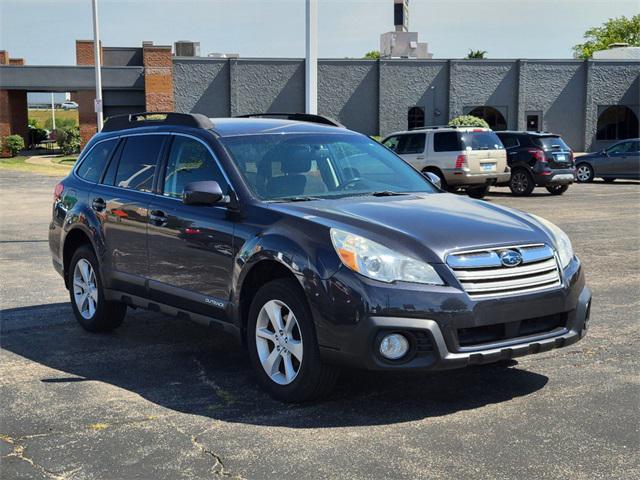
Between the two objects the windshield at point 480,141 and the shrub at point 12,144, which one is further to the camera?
the shrub at point 12,144

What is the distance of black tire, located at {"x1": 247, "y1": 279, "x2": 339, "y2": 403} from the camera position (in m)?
4.97

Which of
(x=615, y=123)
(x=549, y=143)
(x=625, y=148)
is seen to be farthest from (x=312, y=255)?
(x=615, y=123)

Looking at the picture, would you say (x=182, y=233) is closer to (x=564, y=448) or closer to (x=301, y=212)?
(x=301, y=212)

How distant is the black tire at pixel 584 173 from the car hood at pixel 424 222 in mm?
24427

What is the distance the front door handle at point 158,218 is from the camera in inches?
247

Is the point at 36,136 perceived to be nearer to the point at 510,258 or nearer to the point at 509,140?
the point at 509,140

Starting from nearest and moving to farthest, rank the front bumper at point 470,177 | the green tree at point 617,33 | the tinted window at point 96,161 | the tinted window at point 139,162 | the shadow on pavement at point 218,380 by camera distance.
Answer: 1. the shadow on pavement at point 218,380
2. the tinted window at point 139,162
3. the tinted window at point 96,161
4. the front bumper at point 470,177
5. the green tree at point 617,33

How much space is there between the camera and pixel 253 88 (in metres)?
45.7

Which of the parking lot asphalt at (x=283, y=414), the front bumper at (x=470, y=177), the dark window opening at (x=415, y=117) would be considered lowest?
the parking lot asphalt at (x=283, y=414)

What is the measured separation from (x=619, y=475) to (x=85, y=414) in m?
3.10

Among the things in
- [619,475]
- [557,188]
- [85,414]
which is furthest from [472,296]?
[557,188]

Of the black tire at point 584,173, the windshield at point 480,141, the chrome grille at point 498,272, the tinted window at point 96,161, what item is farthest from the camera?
A: the black tire at point 584,173

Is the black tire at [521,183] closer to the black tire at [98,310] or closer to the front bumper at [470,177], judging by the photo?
the front bumper at [470,177]

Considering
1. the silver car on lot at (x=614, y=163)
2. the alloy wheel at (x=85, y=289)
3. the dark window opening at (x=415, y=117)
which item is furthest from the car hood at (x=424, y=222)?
the dark window opening at (x=415, y=117)
